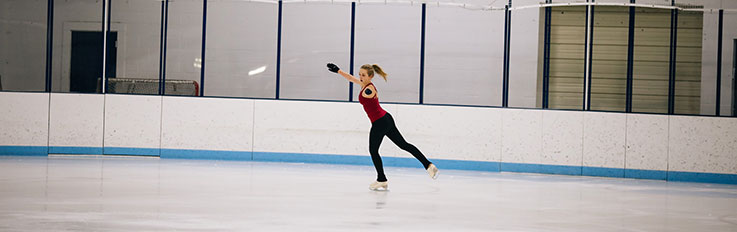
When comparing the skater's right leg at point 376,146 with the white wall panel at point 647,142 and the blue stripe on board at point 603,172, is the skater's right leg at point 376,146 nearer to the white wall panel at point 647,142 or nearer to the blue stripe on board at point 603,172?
the blue stripe on board at point 603,172

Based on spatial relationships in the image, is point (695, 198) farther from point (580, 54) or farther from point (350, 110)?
point (580, 54)

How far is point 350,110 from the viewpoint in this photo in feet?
Result: 40.9

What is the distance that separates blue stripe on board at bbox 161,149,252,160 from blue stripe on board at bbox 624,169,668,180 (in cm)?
554

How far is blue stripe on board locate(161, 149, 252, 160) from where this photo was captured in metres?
12.6

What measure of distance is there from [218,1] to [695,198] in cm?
1077

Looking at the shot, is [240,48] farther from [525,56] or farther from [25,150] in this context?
[525,56]

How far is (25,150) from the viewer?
483 inches

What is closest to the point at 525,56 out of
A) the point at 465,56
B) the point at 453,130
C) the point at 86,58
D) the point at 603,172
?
the point at 465,56

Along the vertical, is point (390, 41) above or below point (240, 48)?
above

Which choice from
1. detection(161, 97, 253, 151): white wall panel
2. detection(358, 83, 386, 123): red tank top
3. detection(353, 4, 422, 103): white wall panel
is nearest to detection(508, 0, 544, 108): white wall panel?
detection(353, 4, 422, 103): white wall panel

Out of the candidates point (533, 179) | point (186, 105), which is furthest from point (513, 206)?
point (186, 105)

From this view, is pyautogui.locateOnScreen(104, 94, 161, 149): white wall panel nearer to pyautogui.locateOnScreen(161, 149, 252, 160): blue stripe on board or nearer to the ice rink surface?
pyautogui.locateOnScreen(161, 149, 252, 160): blue stripe on board

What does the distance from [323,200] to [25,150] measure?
6.55 meters

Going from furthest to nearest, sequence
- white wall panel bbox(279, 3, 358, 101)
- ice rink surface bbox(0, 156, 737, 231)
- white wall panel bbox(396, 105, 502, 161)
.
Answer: white wall panel bbox(279, 3, 358, 101) < white wall panel bbox(396, 105, 502, 161) < ice rink surface bbox(0, 156, 737, 231)
